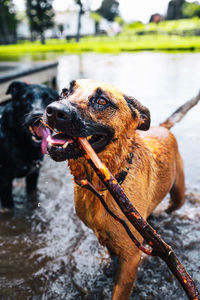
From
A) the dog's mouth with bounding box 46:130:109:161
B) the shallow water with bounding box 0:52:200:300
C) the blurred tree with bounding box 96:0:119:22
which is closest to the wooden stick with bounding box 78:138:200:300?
the dog's mouth with bounding box 46:130:109:161

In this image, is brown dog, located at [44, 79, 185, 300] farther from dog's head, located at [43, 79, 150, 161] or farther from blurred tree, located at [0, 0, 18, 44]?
blurred tree, located at [0, 0, 18, 44]

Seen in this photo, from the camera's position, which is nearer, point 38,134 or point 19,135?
point 38,134

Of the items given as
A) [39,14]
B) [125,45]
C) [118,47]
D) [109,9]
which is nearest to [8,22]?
[39,14]

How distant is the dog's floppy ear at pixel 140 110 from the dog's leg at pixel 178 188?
1049mm

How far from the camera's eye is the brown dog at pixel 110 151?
1.94 m

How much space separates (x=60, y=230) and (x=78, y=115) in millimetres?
2333

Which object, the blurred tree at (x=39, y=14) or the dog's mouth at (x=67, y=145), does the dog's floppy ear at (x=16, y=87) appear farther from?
the blurred tree at (x=39, y=14)

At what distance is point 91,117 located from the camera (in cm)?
207

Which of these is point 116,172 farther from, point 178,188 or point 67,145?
point 178,188

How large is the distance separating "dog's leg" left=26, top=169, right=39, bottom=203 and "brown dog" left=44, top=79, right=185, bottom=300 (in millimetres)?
2188

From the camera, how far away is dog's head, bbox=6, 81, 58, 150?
3.74m

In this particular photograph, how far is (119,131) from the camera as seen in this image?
7.34 ft

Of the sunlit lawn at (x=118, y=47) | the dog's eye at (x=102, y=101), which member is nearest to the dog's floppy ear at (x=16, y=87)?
the dog's eye at (x=102, y=101)

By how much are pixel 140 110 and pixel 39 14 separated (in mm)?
67052
